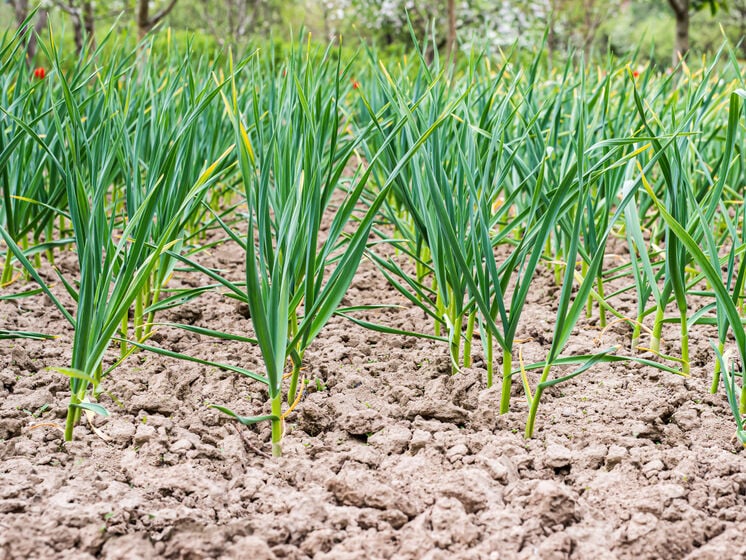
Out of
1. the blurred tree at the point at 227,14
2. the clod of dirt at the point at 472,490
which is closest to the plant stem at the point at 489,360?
the clod of dirt at the point at 472,490

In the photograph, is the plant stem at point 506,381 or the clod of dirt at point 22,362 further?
the clod of dirt at point 22,362

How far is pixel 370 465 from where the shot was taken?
Result: 1143mm

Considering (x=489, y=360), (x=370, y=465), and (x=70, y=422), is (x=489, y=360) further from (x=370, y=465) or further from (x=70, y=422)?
(x=70, y=422)

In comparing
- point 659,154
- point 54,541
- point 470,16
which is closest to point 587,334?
point 659,154

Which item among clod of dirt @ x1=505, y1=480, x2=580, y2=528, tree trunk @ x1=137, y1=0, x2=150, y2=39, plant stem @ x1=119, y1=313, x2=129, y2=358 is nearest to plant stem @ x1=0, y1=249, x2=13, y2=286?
plant stem @ x1=119, y1=313, x2=129, y2=358

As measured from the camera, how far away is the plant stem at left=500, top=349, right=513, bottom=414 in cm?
123

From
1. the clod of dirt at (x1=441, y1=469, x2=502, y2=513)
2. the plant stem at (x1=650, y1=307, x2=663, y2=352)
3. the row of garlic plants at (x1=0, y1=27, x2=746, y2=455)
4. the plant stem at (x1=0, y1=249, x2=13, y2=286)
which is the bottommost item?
the clod of dirt at (x1=441, y1=469, x2=502, y2=513)

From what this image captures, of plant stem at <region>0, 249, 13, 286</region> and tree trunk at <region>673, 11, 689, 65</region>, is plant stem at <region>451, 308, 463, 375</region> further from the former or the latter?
tree trunk at <region>673, 11, 689, 65</region>

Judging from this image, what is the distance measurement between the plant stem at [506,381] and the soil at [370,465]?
0.03 m

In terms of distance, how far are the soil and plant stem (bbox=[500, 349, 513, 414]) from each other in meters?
0.03

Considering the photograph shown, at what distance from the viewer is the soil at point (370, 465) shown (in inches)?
37.1

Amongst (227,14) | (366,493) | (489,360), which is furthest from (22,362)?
(227,14)

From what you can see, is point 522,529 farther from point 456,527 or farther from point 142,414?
point 142,414

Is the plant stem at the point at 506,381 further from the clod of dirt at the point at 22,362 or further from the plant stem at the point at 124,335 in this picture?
the clod of dirt at the point at 22,362
